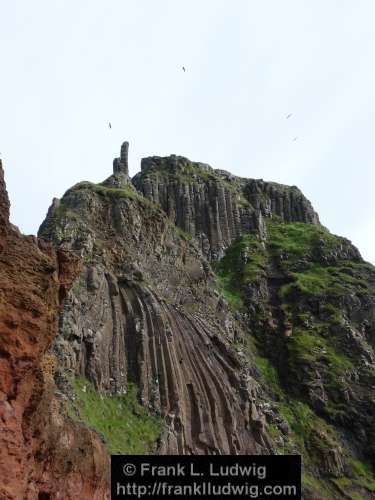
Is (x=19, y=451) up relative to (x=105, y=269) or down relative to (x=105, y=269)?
down

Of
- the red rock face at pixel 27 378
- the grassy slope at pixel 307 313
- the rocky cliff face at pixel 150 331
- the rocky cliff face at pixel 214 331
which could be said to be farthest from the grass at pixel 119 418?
the red rock face at pixel 27 378

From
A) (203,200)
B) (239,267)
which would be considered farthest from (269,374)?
(203,200)

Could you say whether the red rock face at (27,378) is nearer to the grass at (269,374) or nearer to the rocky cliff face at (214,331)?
the rocky cliff face at (214,331)

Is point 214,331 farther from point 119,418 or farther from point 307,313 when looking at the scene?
point 307,313

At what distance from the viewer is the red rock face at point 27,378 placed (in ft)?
34.3

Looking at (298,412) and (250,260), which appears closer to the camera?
(298,412)

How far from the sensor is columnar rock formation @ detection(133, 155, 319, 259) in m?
85.1

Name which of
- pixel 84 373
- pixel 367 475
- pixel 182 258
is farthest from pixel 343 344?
pixel 84 373

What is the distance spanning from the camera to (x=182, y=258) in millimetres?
65625

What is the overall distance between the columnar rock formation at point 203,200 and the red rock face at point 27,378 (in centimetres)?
6883

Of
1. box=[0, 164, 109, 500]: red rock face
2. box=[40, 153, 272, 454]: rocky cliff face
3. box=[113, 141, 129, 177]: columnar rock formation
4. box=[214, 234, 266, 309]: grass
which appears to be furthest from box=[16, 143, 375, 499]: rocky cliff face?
box=[0, 164, 109, 500]: red rock face

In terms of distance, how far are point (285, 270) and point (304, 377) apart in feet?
68.0

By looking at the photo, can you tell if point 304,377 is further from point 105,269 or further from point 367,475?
point 105,269

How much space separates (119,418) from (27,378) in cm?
3276
